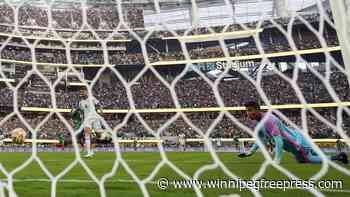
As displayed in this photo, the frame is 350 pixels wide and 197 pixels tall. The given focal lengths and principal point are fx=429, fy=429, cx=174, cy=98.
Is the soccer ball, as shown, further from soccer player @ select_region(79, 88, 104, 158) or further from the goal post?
the goal post

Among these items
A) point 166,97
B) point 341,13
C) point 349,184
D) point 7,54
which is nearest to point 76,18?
point 166,97

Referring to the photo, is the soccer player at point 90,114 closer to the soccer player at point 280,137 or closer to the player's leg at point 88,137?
the player's leg at point 88,137

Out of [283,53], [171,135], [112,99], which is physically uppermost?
[283,53]

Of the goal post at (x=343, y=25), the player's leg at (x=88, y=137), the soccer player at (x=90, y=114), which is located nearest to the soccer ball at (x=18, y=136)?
the player's leg at (x=88, y=137)

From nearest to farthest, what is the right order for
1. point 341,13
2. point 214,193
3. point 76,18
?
point 341,13, point 214,193, point 76,18

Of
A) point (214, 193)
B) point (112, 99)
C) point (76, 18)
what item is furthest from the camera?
point (112, 99)

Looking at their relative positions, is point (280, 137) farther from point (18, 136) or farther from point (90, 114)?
point (18, 136)

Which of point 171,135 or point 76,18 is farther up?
point 76,18

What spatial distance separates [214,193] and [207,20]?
1.36m

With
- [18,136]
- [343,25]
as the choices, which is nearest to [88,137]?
[18,136]

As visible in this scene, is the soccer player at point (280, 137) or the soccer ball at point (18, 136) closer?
the soccer player at point (280, 137)

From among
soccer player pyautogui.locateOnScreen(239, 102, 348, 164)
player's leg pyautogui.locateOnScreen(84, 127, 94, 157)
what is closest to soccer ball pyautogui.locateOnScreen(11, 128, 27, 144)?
player's leg pyautogui.locateOnScreen(84, 127, 94, 157)

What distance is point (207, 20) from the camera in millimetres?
3146

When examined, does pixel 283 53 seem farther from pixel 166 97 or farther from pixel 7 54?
pixel 7 54
